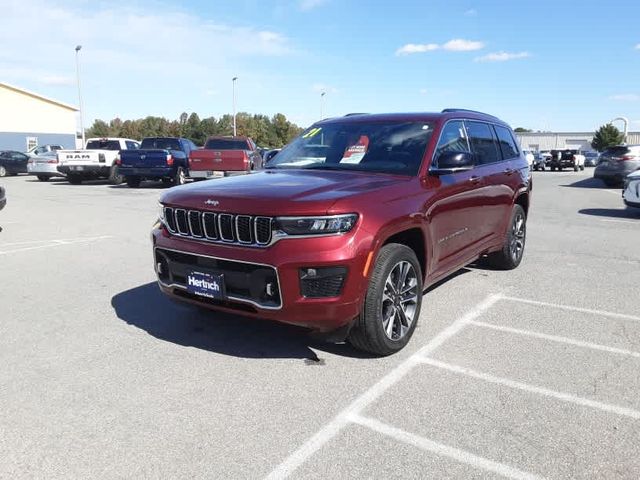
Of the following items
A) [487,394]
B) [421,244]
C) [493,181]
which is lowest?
[487,394]

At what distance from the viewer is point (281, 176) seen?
4.43 m

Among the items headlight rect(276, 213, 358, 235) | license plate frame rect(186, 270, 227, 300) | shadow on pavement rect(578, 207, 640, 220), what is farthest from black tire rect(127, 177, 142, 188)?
headlight rect(276, 213, 358, 235)

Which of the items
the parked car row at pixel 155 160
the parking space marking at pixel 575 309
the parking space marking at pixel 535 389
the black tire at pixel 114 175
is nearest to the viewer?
→ the parking space marking at pixel 535 389

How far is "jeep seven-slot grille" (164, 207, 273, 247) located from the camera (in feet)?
11.6

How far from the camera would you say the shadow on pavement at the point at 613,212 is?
12.3 metres

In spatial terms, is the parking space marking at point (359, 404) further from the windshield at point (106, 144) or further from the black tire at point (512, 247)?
the windshield at point (106, 144)

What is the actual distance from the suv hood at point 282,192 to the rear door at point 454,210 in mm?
479

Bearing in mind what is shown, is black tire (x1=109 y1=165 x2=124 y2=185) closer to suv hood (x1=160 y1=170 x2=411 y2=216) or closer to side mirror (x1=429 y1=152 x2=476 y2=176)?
suv hood (x1=160 y1=170 x2=411 y2=216)

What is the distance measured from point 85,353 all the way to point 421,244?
268cm

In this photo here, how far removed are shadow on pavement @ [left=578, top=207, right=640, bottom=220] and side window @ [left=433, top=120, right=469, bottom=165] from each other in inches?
339

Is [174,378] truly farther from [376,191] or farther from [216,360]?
[376,191]

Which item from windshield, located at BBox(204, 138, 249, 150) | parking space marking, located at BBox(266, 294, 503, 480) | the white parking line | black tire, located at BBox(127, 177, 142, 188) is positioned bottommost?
the white parking line

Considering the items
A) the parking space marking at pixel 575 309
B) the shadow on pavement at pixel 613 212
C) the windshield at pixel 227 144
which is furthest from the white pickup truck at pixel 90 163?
the parking space marking at pixel 575 309

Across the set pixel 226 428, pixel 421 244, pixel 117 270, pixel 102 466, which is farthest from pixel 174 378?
pixel 117 270
